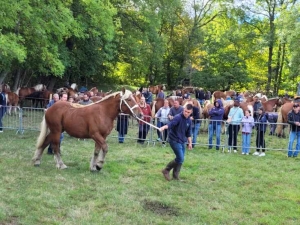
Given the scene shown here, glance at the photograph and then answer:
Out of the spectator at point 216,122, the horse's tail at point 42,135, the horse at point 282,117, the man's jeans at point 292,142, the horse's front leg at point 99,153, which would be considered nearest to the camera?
the horse's front leg at point 99,153

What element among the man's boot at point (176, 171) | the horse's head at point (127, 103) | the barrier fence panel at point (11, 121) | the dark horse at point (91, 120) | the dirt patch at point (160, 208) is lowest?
the dirt patch at point (160, 208)

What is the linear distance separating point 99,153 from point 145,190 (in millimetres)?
1802

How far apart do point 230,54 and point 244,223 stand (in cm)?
3629

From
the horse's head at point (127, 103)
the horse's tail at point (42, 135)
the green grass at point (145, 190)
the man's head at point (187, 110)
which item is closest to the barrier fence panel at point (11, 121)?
the green grass at point (145, 190)

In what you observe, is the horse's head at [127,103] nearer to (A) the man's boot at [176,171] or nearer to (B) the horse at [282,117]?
(A) the man's boot at [176,171]

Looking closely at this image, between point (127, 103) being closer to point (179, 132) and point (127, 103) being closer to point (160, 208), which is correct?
point (179, 132)

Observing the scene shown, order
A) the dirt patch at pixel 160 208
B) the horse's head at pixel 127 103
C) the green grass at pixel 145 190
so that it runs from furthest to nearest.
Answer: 1. the horse's head at pixel 127 103
2. the dirt patch at pixel 160 208
3. the green grass at pixel 145 190

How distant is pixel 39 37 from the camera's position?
54.6 ft

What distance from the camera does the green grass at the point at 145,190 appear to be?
20.9 feet

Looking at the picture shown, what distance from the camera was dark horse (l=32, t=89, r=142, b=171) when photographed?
29.9ft

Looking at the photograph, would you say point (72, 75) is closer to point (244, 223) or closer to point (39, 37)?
point (39, 37)

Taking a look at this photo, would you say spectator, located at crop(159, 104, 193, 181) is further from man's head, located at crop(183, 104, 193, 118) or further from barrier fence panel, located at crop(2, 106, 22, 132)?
barrier fence panel, located at crop(2, 106, 22, 132)

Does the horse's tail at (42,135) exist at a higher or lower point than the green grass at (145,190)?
higher

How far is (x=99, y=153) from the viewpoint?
9.14 m
